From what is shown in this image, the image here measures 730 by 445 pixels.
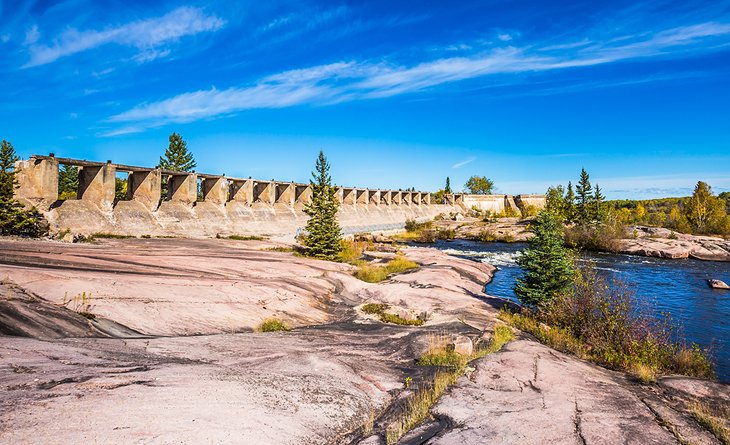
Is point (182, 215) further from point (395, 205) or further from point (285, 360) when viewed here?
point (395, 205)

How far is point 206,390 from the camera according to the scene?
7.22m

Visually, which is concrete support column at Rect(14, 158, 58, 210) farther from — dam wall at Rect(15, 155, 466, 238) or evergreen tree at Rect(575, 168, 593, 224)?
evergreen tree at Rect(575, 168, 593, 224)

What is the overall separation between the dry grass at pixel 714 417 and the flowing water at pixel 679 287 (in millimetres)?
6353

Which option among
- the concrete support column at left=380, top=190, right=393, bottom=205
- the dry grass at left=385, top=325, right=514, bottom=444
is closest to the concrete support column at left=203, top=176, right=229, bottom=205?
the dry grass at left=385, top=325, right=514, bottom=444

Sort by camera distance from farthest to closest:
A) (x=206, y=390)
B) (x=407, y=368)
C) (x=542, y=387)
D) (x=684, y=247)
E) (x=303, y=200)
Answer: (x=303, y=200), (x=684, y=247), (x=407, y=368), (x=542, y=387), (x=206, y=390)

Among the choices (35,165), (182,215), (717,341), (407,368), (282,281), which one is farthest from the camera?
(182,215)

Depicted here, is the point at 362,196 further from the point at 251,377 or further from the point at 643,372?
the point at 251,377

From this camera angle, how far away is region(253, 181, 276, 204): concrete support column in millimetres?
50000

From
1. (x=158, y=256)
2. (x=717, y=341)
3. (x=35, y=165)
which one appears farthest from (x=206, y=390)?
(x=35, y=165)

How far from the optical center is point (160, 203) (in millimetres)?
37469

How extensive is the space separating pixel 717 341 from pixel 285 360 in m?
19.6

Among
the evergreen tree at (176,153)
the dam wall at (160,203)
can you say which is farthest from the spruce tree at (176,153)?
the dam wall at (160,203)

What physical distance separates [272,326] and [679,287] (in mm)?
32358

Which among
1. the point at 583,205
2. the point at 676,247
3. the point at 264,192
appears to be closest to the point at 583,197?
the point at 583,205
